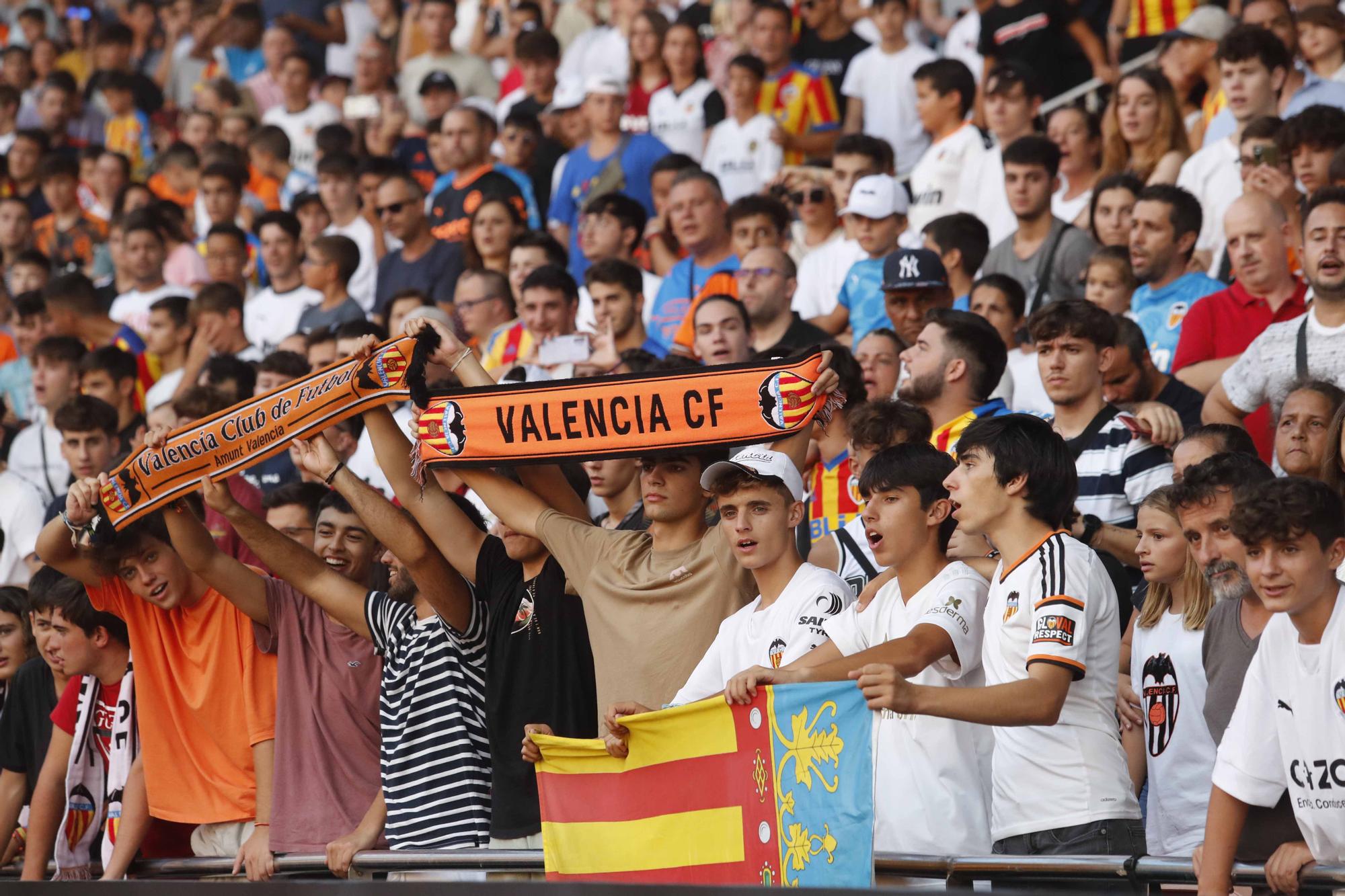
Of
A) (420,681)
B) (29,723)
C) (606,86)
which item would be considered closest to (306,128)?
(606,86)

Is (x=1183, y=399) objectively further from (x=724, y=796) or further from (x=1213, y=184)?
(x=724, y=796)

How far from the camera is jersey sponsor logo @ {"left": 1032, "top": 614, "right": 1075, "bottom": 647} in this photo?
488 centimetres

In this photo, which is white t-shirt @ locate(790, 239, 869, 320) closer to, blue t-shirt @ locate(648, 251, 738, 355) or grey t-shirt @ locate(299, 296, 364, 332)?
blue t-shirt @ locate(648, 251, 738, 355)

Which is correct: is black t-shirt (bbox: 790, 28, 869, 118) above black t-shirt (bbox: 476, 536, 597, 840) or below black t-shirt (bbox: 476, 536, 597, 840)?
above

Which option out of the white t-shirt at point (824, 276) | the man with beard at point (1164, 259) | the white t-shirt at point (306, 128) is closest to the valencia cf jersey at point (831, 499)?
the man with beard at point (1164, 259)

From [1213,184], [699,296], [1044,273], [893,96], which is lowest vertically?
[1044,273]

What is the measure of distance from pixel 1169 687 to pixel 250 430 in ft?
12.0

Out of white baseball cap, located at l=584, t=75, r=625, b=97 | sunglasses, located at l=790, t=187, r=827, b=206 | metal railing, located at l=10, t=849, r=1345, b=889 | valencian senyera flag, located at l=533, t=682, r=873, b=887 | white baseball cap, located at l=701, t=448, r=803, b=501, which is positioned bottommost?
metal railing, located at l=10, t=849, r=1345, b=889

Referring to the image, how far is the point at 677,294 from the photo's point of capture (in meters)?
11.0

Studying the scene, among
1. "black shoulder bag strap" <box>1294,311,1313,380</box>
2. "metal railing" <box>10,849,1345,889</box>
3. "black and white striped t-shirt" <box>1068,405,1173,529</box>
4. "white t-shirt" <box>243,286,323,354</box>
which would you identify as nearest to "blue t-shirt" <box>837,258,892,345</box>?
"black shoulder bag strap" <box>1294,311,1313,380</box>

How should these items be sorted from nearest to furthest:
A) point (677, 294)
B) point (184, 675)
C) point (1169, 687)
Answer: point (1169, 687), point (184, 675), point (677, 294)

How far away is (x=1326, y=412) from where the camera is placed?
6.43 m

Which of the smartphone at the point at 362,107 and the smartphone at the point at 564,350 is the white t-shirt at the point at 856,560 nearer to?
the smartphone at the point at 564,350

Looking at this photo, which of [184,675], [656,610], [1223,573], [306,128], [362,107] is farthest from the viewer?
[306,128]
